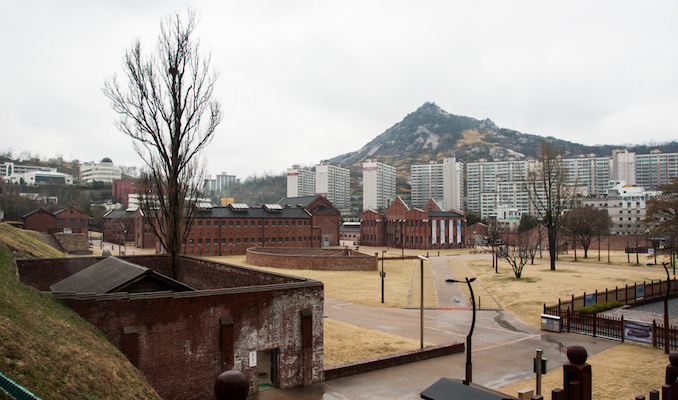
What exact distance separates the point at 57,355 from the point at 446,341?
53.6 feet

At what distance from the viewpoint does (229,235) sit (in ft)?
205

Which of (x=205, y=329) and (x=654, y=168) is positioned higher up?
(x=654, y=168)

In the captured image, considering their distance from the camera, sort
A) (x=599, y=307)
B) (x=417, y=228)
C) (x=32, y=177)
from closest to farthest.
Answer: (x=599, y=307)
(x=417, y=228)
(x=32, y=177)

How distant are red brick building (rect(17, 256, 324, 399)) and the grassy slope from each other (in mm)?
769

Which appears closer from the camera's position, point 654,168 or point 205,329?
point 205,329

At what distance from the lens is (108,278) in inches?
588

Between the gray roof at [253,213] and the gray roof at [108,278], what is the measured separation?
138 ft

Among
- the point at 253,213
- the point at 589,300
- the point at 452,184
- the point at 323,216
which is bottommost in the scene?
the point at 589,300

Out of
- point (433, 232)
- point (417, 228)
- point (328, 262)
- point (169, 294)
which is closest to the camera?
point (169, 294)

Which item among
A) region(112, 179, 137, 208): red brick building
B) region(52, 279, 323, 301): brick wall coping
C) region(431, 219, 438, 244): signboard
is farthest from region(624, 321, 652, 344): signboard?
region(112, 179, 137, 208): red brick building

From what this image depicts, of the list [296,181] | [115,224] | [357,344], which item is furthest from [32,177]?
[357,344]

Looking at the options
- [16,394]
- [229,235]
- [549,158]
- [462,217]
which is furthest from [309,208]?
[16,394]

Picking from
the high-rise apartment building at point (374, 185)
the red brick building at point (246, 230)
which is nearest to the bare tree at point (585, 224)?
the red brick building at point (246, 230)

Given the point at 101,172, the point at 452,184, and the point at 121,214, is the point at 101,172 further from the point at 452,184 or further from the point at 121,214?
the point at 452,184
